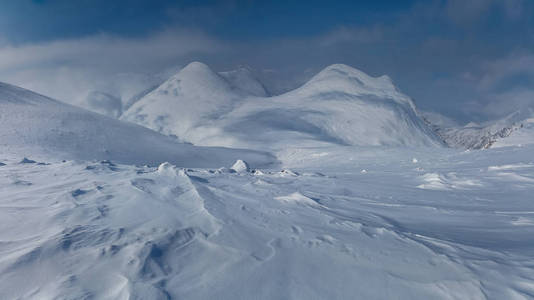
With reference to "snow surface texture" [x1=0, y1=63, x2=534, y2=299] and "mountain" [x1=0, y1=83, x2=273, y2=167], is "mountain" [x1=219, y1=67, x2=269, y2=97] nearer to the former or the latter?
"mountain" [x1=0, y1=83, x2=273, y2=167]

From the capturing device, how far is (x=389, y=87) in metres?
86.4

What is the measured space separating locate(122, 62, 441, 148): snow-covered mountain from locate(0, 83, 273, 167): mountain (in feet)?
55.7

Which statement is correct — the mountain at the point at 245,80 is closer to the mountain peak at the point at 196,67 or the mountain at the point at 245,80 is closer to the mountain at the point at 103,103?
the mountain peak at the point at 196,67

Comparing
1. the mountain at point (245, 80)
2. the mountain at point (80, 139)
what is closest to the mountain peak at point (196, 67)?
the mountain at point (245, 80)

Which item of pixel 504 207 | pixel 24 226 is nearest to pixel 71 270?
pixel 24 226

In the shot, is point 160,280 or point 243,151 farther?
point 243,151

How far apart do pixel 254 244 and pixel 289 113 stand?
6167cm

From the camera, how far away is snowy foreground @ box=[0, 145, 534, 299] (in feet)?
8.89

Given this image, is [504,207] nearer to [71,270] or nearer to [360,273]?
[360,273]

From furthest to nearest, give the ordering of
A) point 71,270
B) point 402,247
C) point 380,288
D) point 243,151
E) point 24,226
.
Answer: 1. point 243,151
2. point 24,226
3. point 402,247
4. point 71,270
5. point 380,288

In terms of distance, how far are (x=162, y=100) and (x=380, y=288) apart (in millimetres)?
85051

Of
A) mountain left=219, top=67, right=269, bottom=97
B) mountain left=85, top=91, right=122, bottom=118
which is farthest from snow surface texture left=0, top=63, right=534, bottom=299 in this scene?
mountain left=85, top=91, right=122, bottom=118

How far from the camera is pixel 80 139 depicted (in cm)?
2452

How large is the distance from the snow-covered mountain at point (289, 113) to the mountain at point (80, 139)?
17.0 metres
